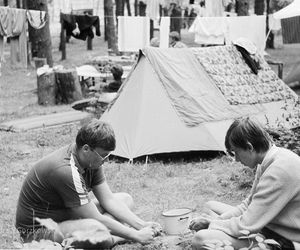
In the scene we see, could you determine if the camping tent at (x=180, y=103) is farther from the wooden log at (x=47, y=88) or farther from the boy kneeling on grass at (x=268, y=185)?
the wooden log at (x=47, y=88)

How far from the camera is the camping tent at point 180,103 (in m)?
6.87

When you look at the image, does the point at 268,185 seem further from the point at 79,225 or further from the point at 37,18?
the point at 37,18

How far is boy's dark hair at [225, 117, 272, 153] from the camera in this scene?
3.16 meters

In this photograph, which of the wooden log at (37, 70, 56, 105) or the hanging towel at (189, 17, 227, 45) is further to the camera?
the hanging towel at (189, 17, 227, 45)

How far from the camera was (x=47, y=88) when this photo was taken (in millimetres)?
11086

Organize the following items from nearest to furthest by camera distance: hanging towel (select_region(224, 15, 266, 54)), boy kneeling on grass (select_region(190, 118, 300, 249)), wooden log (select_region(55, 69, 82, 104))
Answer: boy kneeling on grass (select_region(190, 118, 300, 249)) → wooden log (select_region(55, 69, 82, 104)) → hanging towel (select_region(224, 15, 266, 54))

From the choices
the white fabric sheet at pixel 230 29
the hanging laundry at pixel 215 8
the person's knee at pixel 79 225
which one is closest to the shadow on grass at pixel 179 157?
the person's knee at pixel 79 225

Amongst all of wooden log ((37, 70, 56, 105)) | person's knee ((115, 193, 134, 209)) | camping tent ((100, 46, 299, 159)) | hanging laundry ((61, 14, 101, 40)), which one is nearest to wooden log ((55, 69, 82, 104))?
wooden log ((37, 70, 56, 105))

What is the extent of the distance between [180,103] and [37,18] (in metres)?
8.78

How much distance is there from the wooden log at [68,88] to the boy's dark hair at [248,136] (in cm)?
823

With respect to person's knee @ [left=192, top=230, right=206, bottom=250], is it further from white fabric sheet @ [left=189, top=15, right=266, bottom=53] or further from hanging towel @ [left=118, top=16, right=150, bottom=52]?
hanging towel @ [left=118, top=16, right=150, bottom=52]

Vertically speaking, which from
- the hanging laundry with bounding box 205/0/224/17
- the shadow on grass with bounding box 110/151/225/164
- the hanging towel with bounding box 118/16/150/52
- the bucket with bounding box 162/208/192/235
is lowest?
the shadow on grass with bounding box 110/151/225/164

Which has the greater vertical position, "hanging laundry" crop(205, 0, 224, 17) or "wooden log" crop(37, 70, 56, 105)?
"hanging laundry" crop(205, 0, 224, 17)

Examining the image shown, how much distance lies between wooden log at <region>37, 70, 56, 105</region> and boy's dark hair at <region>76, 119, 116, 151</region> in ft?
24.9
